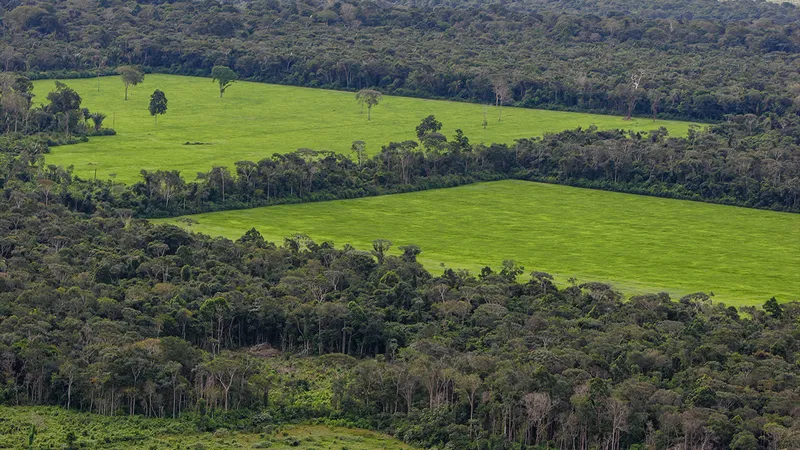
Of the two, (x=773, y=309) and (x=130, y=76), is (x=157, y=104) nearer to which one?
(x=130, y=76)

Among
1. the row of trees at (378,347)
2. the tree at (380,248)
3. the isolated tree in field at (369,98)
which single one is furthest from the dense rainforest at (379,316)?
the isolated tree in field at (369,98)

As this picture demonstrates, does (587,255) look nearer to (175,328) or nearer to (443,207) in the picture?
(443,207)

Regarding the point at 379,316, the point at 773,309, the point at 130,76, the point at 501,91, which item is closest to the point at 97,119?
the point at 130,76

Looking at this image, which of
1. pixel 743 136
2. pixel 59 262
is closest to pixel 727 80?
pixel 743 136

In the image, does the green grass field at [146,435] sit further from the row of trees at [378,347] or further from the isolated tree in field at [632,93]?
the isolated tree in field at [632,93]

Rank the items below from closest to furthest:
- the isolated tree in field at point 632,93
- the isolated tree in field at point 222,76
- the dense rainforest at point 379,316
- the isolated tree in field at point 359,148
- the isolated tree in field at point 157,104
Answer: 1. the dense rainforest at point 379,316
2. the isolated tree in field at point 359,148
3. the isolated tree in field at point 157,104
4. the isolated tree in field at point 632,93
5. the isolated tree in field at point 222,76

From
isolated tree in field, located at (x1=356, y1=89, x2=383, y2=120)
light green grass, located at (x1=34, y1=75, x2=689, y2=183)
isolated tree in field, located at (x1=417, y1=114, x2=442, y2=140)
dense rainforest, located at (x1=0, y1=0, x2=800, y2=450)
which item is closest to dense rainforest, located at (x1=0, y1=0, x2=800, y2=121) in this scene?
light green grass, located at (x1=34, y1=75, x2=689, y2=183)

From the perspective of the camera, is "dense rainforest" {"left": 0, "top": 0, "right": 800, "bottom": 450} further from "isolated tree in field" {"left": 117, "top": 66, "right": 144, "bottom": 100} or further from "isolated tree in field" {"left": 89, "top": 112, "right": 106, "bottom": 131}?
"isolated tree in field" {"left": 117, "top": 66, "right": 144, "bottom": 100}
